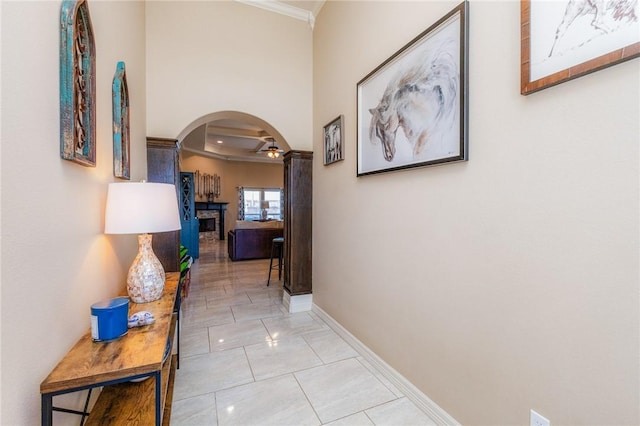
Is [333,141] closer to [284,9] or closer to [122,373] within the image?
[284,9]

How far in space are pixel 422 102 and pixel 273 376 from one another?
2189 mm

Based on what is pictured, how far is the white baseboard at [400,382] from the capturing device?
65.9 inches

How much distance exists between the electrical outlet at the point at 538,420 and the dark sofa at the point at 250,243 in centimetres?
599

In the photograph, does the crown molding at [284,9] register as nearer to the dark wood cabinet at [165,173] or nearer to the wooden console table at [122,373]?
the dark wood cabinet at [165,173]

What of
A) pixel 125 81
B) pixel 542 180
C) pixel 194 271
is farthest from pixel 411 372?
pixel 194 271

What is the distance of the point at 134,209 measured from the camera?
158 cm

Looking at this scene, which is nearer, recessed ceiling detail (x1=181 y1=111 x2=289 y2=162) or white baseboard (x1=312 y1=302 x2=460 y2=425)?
white baseboard (x1=312 y1=302 x2=460 y2=425)

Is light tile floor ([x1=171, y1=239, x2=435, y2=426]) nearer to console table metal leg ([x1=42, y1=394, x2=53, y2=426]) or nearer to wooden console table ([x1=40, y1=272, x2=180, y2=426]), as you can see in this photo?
wooden console table ([x1=40, y1=272, x2=180, y2=426])

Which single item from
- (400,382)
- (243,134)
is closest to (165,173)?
(400,382)

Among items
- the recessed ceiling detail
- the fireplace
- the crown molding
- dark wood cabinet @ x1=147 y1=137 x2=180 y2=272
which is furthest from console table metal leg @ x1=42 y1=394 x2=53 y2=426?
the fireplace

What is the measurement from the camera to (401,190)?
6.48 feet

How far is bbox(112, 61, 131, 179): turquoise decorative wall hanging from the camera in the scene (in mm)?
1827

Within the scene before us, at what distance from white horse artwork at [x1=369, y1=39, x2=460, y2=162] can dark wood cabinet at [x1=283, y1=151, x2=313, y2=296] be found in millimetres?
1488

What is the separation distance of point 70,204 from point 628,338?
217 cm
